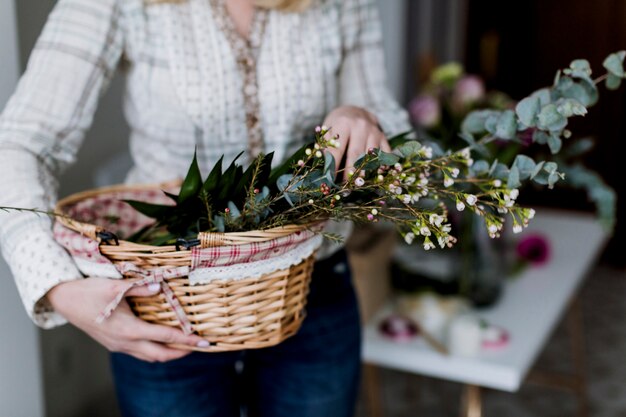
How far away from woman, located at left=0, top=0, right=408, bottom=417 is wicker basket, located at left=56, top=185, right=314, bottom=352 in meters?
0.03

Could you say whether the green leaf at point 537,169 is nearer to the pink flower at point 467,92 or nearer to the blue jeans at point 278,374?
the blue jeans at point 278,374

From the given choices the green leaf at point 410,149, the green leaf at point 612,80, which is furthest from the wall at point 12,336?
the green leaf at point 612,80

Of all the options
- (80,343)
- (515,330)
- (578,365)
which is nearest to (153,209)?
(80,343)

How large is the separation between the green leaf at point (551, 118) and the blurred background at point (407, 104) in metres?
0.81

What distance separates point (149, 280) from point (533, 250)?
5.41 ft

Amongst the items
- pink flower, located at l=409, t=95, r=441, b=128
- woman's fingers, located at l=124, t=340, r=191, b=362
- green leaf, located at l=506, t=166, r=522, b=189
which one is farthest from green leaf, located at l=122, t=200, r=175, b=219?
pink flower, located at l=409, t=95, r=441, b=128

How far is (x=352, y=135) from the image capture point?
→ 93cm

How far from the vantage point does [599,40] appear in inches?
156

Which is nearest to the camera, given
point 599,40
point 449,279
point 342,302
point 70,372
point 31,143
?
point 31,143

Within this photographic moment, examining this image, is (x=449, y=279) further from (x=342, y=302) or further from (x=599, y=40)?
(x=599, y=40)

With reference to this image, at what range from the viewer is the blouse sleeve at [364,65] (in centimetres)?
123

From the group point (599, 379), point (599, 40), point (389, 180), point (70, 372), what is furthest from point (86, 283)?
point (599, 40)

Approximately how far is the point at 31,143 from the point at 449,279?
1.38 metres

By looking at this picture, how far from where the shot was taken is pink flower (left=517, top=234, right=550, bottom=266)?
223 centimetres
